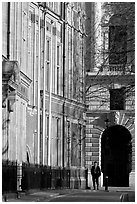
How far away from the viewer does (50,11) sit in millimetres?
45062

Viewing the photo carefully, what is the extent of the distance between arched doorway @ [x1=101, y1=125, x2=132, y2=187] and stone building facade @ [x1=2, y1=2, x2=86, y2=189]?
9.63ft

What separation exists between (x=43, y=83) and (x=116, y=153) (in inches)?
629

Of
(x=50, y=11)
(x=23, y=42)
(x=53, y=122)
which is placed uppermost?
(x=50, y=11)

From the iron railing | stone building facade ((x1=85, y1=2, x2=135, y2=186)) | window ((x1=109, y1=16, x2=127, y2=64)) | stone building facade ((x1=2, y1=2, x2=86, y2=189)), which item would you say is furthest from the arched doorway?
window ((x1=109, y1=16, x2=127, y2=64))

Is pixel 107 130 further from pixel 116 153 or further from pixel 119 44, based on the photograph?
pixel 119 44

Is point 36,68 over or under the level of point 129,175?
over

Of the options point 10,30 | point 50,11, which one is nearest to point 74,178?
point 50,11

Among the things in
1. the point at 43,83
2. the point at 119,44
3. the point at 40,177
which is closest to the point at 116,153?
the point at 43,83

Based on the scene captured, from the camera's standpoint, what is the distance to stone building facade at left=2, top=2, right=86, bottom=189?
3136 cm

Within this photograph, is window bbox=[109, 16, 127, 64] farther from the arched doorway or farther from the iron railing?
the arched doorway

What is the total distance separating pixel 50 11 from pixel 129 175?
13.7 meters

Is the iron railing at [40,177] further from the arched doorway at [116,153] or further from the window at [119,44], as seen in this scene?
the window at [119,44]

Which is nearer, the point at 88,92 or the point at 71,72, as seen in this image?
the point at 71,72

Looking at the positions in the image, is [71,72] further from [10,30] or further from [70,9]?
[10,30]
